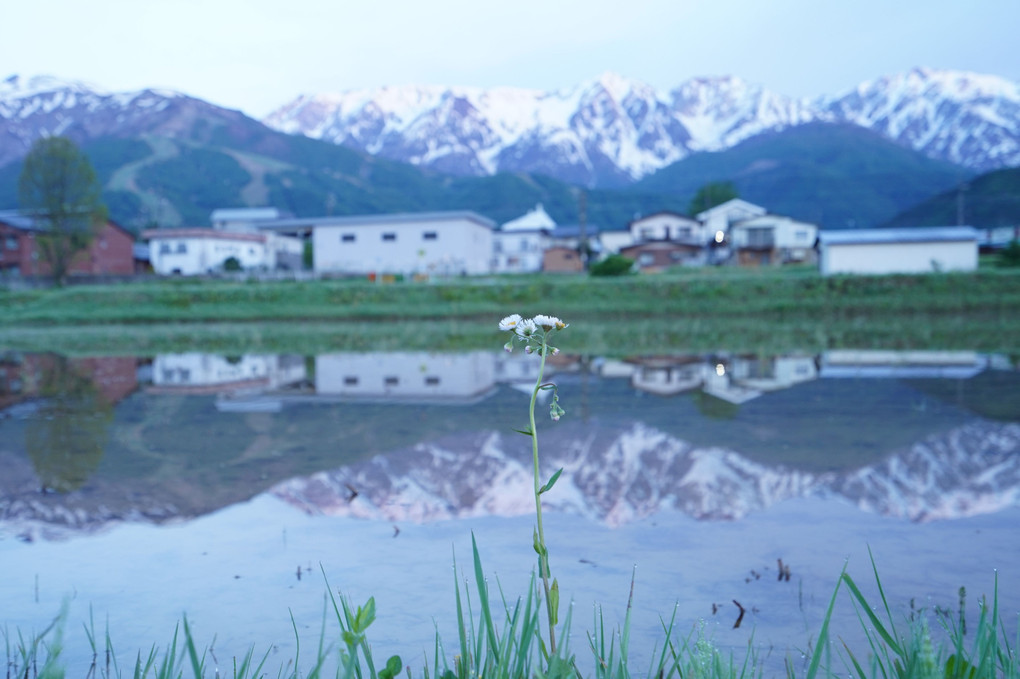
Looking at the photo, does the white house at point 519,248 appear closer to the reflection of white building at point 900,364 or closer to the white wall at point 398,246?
the white wall at point 398,246

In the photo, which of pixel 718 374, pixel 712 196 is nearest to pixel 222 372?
pixel 718 374

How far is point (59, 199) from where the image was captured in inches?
1232

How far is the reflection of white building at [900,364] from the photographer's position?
8664 millimetres

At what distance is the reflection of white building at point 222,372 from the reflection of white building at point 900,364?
6.55 meters

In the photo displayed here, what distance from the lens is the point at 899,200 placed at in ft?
335

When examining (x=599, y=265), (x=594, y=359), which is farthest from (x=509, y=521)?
(x=599, y=265)

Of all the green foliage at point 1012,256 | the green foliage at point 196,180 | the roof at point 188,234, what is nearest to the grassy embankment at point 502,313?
the green foliage at point 1012,256

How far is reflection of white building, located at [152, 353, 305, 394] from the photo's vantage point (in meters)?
→ 8.96

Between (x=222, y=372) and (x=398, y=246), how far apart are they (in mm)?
21902

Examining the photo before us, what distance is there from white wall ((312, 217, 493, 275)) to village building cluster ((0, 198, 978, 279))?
0.04 meters

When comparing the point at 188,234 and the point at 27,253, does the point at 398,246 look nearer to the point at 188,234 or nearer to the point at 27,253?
the point at 188,234

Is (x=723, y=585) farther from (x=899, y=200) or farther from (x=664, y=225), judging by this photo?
(x=899, y=200)

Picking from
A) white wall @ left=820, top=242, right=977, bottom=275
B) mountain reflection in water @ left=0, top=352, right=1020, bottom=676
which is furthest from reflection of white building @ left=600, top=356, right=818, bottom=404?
white wall @ left=820, top=242, right=977, bottom=275

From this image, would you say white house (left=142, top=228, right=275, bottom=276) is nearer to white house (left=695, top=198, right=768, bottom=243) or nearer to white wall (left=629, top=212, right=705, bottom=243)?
white wall (left=629, top=212, right=705, bottom=243)
